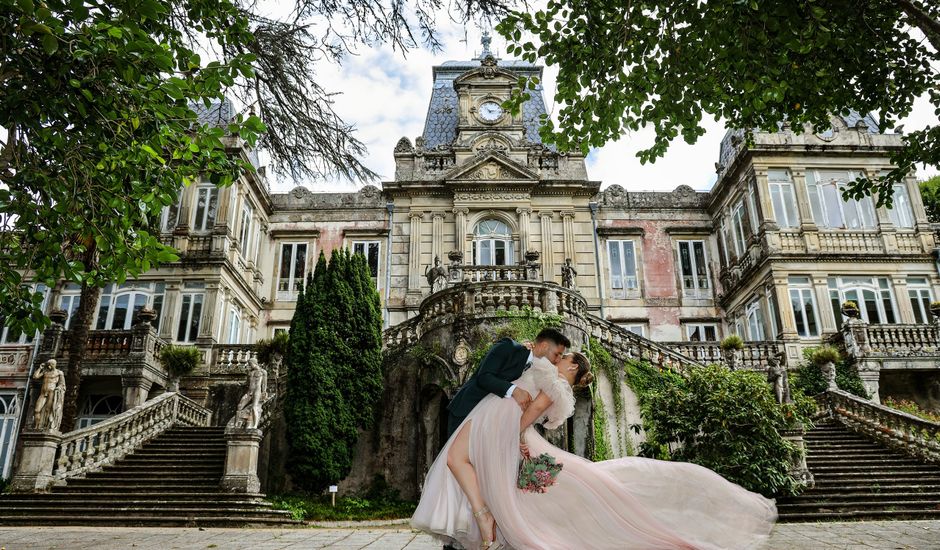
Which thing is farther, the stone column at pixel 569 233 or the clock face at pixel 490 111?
the clock face at pixel 490 111

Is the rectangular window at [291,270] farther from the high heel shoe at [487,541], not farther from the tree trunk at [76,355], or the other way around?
the high heel shoe at [487,541]

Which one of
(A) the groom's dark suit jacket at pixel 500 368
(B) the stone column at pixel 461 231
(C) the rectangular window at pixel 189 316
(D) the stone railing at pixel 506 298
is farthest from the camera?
(B) the stone column at pixel 461 231

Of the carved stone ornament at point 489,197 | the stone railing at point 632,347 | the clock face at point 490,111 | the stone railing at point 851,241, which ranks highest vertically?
the clock face at point 490,111

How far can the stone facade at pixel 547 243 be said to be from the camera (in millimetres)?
20328

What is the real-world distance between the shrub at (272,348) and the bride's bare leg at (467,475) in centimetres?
1381

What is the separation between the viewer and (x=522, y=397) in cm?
475

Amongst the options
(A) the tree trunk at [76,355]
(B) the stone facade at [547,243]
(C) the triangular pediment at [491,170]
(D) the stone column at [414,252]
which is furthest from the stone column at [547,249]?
(A) the tree trunk at [76,355]

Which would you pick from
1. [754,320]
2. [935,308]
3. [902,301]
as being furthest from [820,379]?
[902,301]

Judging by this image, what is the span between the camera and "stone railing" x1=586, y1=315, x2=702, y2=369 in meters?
15.0

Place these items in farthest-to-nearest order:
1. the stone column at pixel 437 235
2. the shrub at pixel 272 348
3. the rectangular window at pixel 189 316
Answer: the stone column at pixel 437 235 < the rectangular window at pixel 189 316 < the shrub at pixel 272 348

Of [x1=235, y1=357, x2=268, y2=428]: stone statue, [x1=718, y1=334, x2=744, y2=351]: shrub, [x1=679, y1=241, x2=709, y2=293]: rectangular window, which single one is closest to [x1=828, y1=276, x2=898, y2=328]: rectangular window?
[x1=679, y1=241, x2=709, y2=293]: rectangular window

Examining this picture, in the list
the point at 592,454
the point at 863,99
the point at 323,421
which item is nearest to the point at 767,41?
the point at 863,99

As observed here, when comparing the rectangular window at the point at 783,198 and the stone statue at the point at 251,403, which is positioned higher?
the rectangular window at the point at 783,198

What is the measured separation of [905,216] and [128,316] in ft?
87.0
